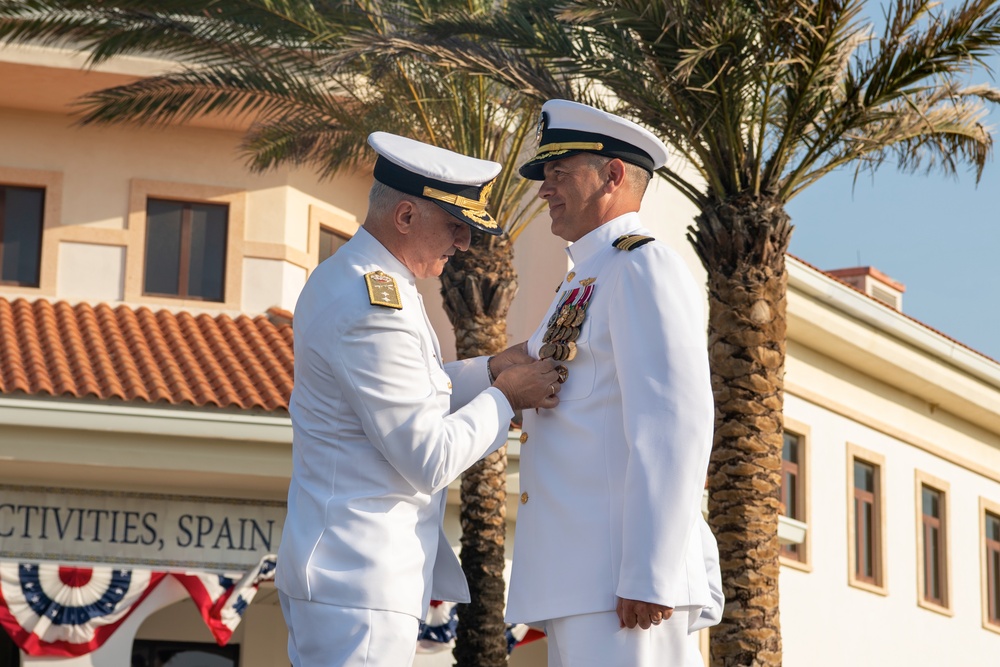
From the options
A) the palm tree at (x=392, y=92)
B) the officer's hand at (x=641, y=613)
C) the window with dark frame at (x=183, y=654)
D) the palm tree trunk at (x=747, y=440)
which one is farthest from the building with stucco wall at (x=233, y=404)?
the officer's hand at (x=641, y=613)

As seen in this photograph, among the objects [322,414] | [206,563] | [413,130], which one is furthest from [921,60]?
[206,563]

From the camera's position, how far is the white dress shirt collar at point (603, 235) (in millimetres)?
4543

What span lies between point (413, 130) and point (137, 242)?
18.6ft

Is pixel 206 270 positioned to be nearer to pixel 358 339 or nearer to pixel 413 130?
pixel 413 130

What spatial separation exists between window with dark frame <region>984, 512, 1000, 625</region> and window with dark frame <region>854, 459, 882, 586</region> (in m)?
3.63

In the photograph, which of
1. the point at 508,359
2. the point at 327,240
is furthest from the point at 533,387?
the point at 327,240

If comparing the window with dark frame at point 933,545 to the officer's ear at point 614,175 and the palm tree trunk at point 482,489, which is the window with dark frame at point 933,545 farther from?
the officer's ear at point 614,175

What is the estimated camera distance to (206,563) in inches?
583

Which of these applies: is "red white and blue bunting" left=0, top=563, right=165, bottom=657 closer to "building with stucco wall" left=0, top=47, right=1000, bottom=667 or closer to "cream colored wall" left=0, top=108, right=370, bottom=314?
"building with stucco wall" left=0, top=47, right=1000, bottom=667

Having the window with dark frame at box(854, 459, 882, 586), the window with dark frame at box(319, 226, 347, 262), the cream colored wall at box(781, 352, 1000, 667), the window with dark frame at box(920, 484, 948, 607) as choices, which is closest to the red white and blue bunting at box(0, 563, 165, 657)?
the window with dark frame at box(319, 226, 347, 262)

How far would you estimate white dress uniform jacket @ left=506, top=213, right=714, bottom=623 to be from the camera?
402 centimetres

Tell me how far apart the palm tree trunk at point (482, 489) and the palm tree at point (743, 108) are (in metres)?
2.49

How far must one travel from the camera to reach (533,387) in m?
4.39

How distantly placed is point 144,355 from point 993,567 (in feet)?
52.3
